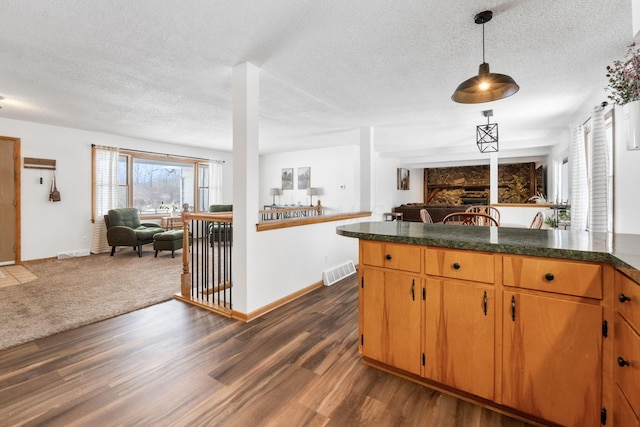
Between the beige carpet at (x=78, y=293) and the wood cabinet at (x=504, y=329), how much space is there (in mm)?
2713

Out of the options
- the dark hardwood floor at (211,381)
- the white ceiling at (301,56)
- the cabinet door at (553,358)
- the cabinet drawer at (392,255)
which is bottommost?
the dark hardwood floor at (211,381)

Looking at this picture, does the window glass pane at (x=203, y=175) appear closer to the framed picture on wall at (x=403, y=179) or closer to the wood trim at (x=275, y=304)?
the wood trim at (x=275, y=304)

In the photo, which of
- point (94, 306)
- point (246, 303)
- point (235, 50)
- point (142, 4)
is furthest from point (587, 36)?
point (94, 306)

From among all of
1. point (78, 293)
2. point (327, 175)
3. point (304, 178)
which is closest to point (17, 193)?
point (78, 293)

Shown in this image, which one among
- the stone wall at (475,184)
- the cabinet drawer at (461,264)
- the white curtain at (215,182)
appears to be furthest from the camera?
the stone wall at (475,184)

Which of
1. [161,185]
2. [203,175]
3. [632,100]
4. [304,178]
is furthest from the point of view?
[304,178]

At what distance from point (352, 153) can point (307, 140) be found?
1.31m

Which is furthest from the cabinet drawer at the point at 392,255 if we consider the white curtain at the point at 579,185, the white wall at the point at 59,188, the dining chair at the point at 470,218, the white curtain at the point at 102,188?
the white wall at the point at 59,188

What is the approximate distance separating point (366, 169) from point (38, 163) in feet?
19.2

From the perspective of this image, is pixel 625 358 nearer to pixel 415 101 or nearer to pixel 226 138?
pixel 415 101

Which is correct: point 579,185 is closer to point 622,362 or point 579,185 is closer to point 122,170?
point 622,362

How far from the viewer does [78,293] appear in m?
3.47

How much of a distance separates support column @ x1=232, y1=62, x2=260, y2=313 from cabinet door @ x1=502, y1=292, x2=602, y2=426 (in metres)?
2.11

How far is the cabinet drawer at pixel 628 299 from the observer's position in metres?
1.07
